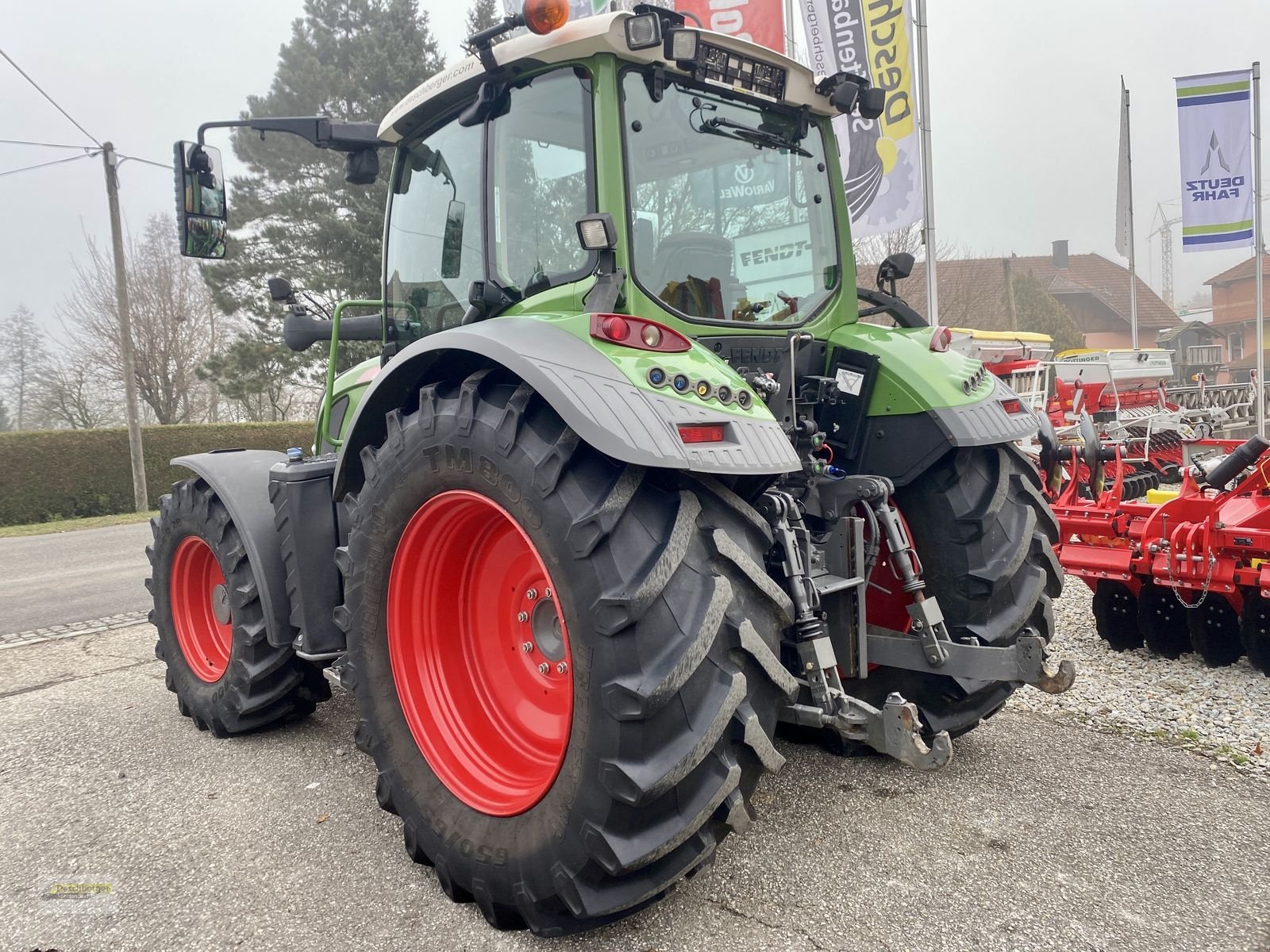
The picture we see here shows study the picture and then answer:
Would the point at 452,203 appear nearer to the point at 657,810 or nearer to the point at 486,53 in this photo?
the point at 486,53

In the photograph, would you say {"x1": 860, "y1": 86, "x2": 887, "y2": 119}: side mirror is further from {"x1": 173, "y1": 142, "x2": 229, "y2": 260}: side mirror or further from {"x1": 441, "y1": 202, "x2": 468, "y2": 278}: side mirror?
{"x1": 173, "y1": 142, "x2": 229, "y2": 260}: side mirror

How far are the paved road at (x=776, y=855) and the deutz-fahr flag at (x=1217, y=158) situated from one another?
1225cm

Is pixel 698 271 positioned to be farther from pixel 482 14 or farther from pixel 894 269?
pixel 482 14

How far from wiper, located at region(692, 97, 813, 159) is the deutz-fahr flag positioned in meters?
12.3

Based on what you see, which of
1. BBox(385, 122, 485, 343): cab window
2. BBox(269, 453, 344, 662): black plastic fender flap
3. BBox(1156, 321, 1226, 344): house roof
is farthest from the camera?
BBox(1156, 321, 1226, 344): house roof

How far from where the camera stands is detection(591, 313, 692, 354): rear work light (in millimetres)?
2127

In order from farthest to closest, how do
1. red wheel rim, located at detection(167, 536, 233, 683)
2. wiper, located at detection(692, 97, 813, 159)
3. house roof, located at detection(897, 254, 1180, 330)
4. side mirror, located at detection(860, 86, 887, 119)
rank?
house roof, located at detection(897, 254, 1180, 330) → red wheel rim, located at detection(167, 536, 233, 683) → side mirror, located at detection(860, 86, 887, 119) → wiper, located at detection(692, 97, 813, 159)

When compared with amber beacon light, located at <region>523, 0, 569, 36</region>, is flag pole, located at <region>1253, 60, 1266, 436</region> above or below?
above

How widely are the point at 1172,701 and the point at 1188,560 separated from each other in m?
0.69

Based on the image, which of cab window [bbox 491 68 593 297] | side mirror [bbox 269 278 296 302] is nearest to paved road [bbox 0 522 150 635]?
side mirror [bbox 269 278 296 302]

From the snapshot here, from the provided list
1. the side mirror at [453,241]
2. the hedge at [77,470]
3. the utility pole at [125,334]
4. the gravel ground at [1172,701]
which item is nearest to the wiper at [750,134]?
the side mirror at [453,241]

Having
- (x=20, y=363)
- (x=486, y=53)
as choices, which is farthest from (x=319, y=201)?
(x=20, y=363)

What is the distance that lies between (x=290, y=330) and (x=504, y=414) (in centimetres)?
233

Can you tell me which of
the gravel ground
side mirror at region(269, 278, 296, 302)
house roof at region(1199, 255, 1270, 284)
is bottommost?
the gravel ground
